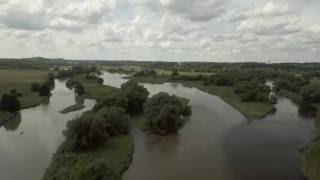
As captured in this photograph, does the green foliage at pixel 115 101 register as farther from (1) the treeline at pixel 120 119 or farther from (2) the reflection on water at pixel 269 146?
(2) the reflection on water at pixel 269 146

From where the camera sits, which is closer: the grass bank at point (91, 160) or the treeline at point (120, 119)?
the grass bank at point (91, 160)

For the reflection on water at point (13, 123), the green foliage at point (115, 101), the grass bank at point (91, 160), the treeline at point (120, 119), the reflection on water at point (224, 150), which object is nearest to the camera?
the grass bank at point (91, 160)

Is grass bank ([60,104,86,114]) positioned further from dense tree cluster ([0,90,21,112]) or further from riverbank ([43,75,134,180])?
riverbank ([43,75,134,180])

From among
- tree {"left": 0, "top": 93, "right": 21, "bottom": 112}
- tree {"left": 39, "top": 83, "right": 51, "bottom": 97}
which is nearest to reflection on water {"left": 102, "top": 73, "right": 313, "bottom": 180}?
tree {"left": 0, "top": 93, "right": 21, "bottom": 112}

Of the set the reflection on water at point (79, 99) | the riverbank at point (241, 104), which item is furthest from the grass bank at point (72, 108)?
the riverbank at point (241, 104)

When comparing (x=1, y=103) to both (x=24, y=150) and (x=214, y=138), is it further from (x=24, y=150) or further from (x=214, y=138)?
(x=214, y=138)

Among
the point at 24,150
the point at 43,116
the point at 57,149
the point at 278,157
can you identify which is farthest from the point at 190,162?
the point at 43,116
